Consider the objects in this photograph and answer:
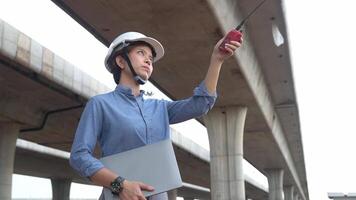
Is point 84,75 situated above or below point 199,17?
above

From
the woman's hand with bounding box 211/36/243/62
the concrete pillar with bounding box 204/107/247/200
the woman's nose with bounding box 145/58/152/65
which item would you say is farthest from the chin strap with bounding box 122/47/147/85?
the concrete pillar with bounding box 204/107/247/200

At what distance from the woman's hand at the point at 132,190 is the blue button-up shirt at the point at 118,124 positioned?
0.17 metres

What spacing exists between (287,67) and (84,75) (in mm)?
8915

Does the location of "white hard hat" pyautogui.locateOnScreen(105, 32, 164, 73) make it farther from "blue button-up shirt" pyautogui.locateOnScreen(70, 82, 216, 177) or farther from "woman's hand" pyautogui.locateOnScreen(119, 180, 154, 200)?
"woman's hand" pyautogui.locateOnScreen(119, 180, 154, 200)

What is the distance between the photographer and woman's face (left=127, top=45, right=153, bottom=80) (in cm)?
297

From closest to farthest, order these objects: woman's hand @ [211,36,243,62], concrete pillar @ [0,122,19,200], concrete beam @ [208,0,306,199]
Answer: woman's hand @ [211,36,243,62] < concrete beam @ [208,0,306,199] < concrete pillar @ [0,122,19,200]

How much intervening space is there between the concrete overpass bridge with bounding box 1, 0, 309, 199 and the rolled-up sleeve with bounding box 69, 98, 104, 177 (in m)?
10.2

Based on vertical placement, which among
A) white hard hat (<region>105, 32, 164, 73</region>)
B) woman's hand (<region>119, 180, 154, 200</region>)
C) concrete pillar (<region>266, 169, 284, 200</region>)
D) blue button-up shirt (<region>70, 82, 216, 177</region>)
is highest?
concrete pillar (<region>266, 169, 284, 200</region>)

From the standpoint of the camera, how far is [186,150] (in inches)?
1689

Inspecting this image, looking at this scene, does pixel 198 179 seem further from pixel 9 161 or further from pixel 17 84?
pixel 17 84

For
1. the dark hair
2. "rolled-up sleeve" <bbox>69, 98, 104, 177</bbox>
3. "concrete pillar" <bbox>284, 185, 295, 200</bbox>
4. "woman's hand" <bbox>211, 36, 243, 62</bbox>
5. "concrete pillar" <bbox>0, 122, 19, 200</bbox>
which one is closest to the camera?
"rolled-up sleeve" <bbox>69, 98, 104, 177</bbox>

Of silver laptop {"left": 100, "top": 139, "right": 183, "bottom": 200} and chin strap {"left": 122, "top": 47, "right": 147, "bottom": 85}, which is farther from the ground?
chin strap {"left": 122, "top": 47, "right": 147, "bottom": 85}

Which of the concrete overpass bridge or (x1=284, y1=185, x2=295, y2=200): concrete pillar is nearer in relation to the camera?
the concrete overpass bridge

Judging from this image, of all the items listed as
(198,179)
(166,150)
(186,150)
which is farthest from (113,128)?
(198,179)
